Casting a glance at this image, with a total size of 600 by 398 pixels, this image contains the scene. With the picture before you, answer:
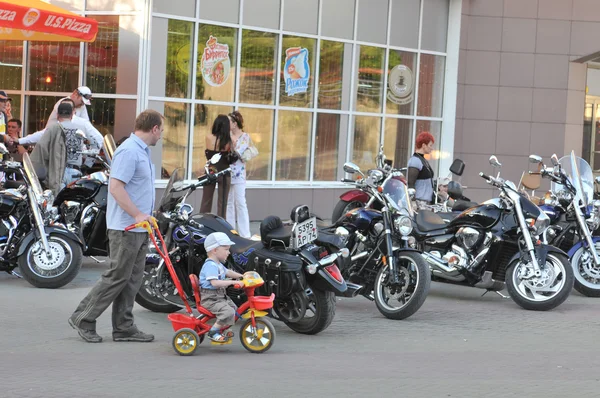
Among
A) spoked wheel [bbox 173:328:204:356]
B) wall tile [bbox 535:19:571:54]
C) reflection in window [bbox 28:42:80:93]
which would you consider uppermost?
Answer: wall tile [bbox 535:19:571:54]

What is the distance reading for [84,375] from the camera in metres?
6.50

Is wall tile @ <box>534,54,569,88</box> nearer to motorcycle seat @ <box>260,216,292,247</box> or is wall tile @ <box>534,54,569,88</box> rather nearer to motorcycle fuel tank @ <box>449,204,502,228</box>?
motorcycle fuel tank @ <box>449,204,502,228</box>

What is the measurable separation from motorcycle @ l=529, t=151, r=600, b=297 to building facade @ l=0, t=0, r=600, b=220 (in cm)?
674

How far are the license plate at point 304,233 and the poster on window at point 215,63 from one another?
8.89 meters

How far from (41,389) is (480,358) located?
126 inches

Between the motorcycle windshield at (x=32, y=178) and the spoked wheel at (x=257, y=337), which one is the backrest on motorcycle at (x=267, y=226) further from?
the motorcycle windshield at (x=32, y=178)

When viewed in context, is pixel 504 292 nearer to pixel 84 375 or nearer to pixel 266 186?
pixel 84 375

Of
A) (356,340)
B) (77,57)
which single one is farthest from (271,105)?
(356,340)

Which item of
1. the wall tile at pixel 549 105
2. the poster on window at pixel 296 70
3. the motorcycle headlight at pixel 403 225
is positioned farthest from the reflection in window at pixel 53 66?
the wall tile at pixel 549 105

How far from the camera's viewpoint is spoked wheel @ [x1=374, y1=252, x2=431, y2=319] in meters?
8.87

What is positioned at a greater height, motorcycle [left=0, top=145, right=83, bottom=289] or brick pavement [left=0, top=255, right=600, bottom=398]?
motorcycle [left=0, top=145, right=83, bottom=289]

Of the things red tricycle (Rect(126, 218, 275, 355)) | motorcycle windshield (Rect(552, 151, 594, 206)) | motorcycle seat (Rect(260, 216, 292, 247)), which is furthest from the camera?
motorcycle windshield (Rect(552, 151, 594, 206))

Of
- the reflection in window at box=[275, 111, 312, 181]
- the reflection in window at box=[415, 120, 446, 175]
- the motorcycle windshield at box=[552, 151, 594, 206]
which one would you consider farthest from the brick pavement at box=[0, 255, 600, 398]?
the reflection in window at box=[415, 120, 446, 175]

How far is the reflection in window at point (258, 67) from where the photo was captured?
1722 cm
